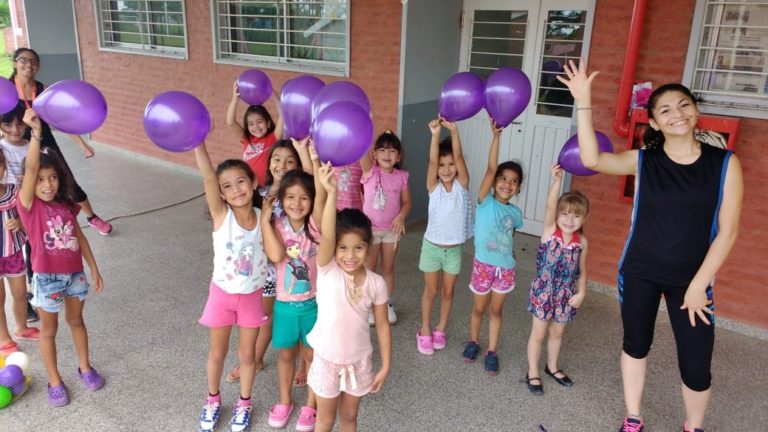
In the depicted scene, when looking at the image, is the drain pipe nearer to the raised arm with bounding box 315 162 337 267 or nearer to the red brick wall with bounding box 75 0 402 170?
the red brick wall with bounding box 75 0 402 170

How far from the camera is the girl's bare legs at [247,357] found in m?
2.36

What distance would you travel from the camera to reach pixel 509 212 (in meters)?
2.74

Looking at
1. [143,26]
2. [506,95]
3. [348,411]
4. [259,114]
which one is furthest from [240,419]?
[143,26]

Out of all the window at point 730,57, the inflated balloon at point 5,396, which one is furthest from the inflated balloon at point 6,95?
the window at point 730,57

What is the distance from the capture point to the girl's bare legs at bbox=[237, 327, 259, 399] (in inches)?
93.0

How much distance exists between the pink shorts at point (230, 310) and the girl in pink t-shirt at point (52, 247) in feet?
2.31

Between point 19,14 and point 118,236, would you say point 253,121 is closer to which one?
point 118,236

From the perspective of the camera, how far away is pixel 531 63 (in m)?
A: 4.34

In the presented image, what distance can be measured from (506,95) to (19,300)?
2633 mm

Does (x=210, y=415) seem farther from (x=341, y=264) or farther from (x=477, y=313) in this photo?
(x=477, y=313)

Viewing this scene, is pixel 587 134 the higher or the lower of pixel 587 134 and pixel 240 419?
the higher

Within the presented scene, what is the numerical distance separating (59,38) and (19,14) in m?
2.77

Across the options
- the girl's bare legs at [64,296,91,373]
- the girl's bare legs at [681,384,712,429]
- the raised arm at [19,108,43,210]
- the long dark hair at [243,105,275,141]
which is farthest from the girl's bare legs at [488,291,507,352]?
the raised arm at [19,108,43,210]

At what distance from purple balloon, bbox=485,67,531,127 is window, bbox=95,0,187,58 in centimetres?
446
